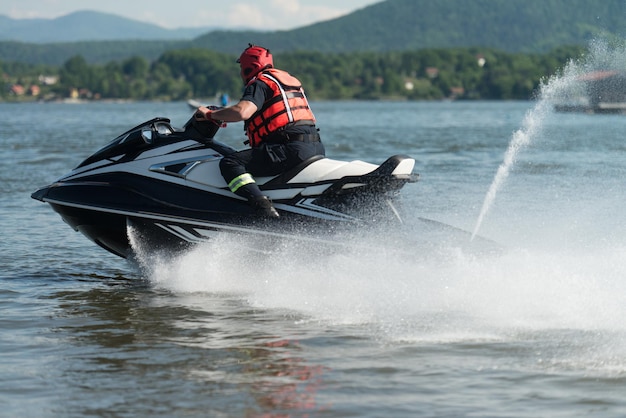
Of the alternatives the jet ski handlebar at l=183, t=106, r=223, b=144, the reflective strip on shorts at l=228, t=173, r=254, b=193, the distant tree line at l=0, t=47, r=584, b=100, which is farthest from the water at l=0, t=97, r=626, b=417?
the distant tree line at l=0, t=47, r=584, b=100

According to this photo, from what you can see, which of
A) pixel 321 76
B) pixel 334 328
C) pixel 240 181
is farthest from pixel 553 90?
pixel 321 76

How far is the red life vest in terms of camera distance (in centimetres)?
715

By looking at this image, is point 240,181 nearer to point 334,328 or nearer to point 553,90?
point 334,328

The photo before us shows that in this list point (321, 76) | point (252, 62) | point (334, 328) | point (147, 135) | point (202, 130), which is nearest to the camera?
point (334, 328)

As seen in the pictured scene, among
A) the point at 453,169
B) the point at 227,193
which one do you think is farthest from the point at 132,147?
the point at 453,169

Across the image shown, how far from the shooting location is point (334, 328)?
6246 mm

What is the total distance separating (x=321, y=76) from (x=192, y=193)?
16460 cm

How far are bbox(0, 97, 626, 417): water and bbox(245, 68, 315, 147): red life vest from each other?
2.83 ft

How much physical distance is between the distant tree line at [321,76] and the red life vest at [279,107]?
143 m

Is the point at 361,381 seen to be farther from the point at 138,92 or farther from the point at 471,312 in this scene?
the point at 138,92

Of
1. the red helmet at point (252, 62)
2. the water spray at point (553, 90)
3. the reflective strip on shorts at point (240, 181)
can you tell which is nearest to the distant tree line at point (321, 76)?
the water spray at point (553, 90)

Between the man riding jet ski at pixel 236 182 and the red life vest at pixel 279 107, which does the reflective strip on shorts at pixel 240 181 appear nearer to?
the man riding jet ski at pixel 236 182

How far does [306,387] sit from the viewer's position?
505 centimetres

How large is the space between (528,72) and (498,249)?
437 ft
